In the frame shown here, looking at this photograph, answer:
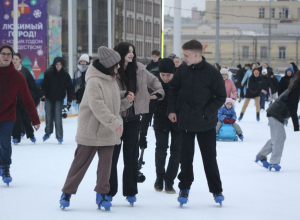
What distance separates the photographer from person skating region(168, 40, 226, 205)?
623cm

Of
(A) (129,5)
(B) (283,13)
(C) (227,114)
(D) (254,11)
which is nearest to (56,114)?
(C) (227,114)

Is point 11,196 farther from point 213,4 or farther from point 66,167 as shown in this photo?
point 213,4

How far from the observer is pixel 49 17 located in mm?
19422

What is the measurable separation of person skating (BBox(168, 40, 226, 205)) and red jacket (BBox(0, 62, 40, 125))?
6.24 ft

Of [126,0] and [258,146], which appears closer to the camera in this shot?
[258,146]

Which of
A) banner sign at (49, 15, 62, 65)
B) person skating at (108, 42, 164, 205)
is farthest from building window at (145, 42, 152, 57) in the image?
person skating at (108, 42, 164, 205)

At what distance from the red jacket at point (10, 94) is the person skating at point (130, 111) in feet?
5.01

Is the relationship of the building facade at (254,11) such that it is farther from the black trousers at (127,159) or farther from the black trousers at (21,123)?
the black trousers at (127,159)

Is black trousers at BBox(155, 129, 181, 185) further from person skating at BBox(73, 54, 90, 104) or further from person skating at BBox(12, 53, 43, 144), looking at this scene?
person skating at BBox(73, 54, 90, 104)

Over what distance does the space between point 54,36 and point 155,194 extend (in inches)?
532

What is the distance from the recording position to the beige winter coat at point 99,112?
18.8ft

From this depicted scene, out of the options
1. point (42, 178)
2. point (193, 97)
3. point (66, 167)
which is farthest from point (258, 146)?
point (193, 97)

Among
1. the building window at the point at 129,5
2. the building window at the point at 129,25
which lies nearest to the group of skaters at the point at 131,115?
the building window at the point at 129,5

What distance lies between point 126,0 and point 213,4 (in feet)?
91.3
